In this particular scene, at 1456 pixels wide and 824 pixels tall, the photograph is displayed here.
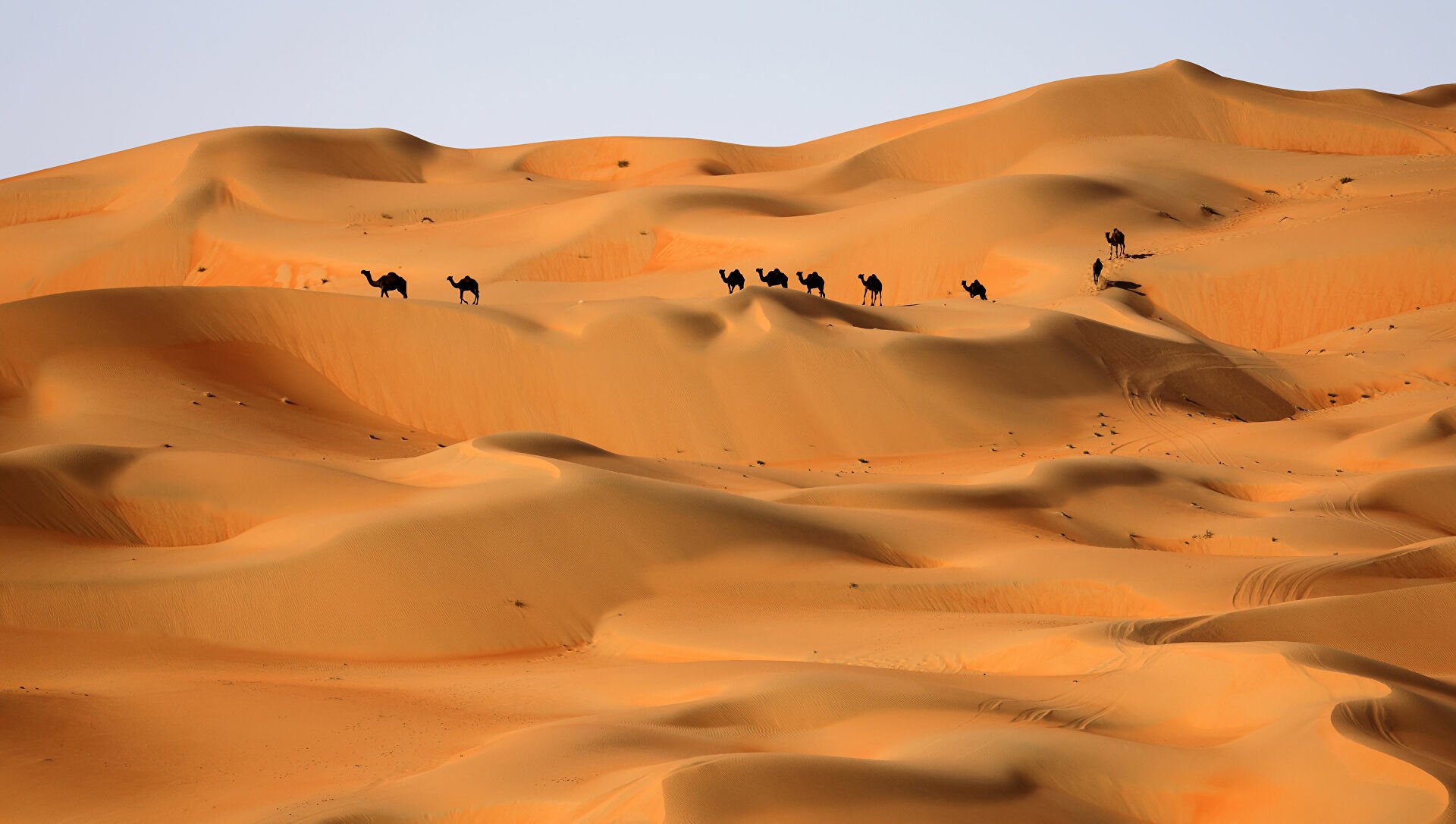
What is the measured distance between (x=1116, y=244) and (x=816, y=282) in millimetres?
11443

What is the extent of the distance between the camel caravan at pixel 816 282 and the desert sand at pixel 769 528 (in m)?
0.56

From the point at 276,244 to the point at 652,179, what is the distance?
19907mm

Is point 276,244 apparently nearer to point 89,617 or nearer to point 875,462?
point 875,462

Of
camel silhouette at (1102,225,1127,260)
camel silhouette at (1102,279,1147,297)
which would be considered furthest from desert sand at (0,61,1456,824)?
camel silhouette at (1102,225,1127,260)

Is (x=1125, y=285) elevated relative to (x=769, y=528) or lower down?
elevated

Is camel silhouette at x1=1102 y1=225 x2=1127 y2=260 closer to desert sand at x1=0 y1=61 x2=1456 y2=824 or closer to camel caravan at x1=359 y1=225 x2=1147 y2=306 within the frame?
camel caravan at x1=359 y1=225 x2=1147 y2=306

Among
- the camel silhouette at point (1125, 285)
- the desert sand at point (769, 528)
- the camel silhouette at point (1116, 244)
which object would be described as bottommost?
the desert sand at point (769, 528)

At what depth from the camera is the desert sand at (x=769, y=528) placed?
387 inches

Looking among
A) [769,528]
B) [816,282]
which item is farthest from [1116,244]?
[769,528]

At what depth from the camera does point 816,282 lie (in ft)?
111

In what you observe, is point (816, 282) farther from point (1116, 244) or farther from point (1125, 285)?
point (1116, 244)

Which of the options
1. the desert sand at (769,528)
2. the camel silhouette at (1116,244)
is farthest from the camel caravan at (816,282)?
the desert sand at (769,528)

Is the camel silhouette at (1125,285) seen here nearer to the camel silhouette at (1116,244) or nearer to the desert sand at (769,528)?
the desert sand at (769,528)

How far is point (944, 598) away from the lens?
55.3 feet
